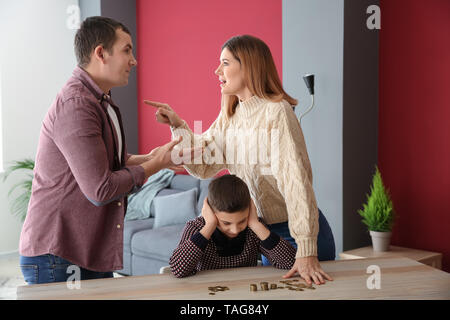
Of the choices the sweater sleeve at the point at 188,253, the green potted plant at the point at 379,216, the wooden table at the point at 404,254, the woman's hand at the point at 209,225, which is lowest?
the wooden table at the point at 404,254

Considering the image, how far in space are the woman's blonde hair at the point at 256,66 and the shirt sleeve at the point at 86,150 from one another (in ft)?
1.99

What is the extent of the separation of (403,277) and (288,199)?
17.2 inches

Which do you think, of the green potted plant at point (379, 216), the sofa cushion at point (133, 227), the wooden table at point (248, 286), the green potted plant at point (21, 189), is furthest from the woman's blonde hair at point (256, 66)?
the green potted plant at point (21, 189)

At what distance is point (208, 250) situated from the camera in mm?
1668

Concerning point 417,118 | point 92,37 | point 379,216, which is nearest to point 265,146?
point 92,37

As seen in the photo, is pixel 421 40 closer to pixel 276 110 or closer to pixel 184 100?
pixel 276 110

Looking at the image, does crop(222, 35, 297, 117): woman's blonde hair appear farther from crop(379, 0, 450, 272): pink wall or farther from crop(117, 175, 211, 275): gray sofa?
crop(117, 175, 211, 275): gray sofa

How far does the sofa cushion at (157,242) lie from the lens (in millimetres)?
3750

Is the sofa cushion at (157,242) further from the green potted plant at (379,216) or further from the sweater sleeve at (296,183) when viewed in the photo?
the sweater sleeve at (296,183)

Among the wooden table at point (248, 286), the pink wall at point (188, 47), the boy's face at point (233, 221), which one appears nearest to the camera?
the wooden table at point (248, 286)

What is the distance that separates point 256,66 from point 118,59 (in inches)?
20.2

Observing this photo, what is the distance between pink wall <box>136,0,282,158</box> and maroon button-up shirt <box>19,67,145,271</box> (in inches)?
115

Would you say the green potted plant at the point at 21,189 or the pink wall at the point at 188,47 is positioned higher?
the pink wall at the point at 188,47
